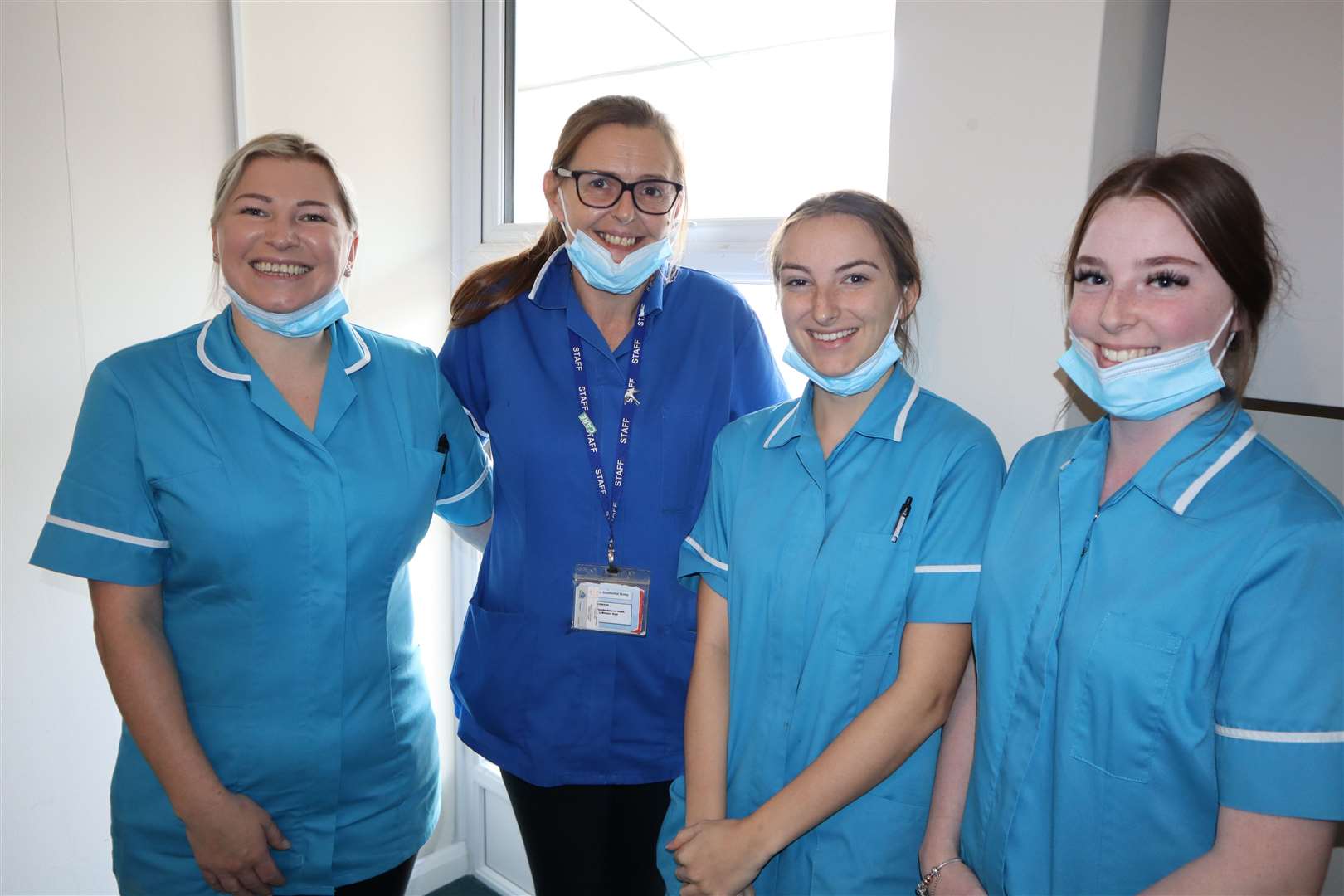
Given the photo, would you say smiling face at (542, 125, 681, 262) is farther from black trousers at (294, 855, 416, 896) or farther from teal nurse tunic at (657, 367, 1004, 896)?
black trousers at (294, 855, 416, 896)

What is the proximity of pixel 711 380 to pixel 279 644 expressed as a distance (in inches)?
36.1

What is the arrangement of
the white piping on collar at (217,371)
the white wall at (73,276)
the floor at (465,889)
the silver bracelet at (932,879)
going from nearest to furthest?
the silver bracelet at (932,879), the white piping on collar at (217,371), the white wall at (73,276), the floor at (465,889)

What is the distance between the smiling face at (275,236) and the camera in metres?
1.48

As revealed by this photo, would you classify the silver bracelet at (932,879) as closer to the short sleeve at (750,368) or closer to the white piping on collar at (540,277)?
the short sleeve at (750,368)

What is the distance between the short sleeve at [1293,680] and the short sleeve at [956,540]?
14.3 inches

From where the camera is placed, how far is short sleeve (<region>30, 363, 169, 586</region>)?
1362 millimetres

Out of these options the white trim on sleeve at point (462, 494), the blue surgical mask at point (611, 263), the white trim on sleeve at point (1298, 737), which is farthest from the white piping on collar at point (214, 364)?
the white trim on sleeve at point (1298, 737)

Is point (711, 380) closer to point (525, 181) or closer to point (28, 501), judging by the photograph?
point (525, 181)

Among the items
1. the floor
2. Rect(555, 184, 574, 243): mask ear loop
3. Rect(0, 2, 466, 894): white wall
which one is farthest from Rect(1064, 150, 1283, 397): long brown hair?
the floor

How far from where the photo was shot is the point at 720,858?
1302mm

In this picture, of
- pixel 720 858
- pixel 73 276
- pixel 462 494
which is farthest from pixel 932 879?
pixel 73 276

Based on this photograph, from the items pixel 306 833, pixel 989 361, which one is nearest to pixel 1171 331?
pixel 989 361

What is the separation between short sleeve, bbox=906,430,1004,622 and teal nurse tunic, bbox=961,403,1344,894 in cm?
4

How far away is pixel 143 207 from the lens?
7.08 ft
